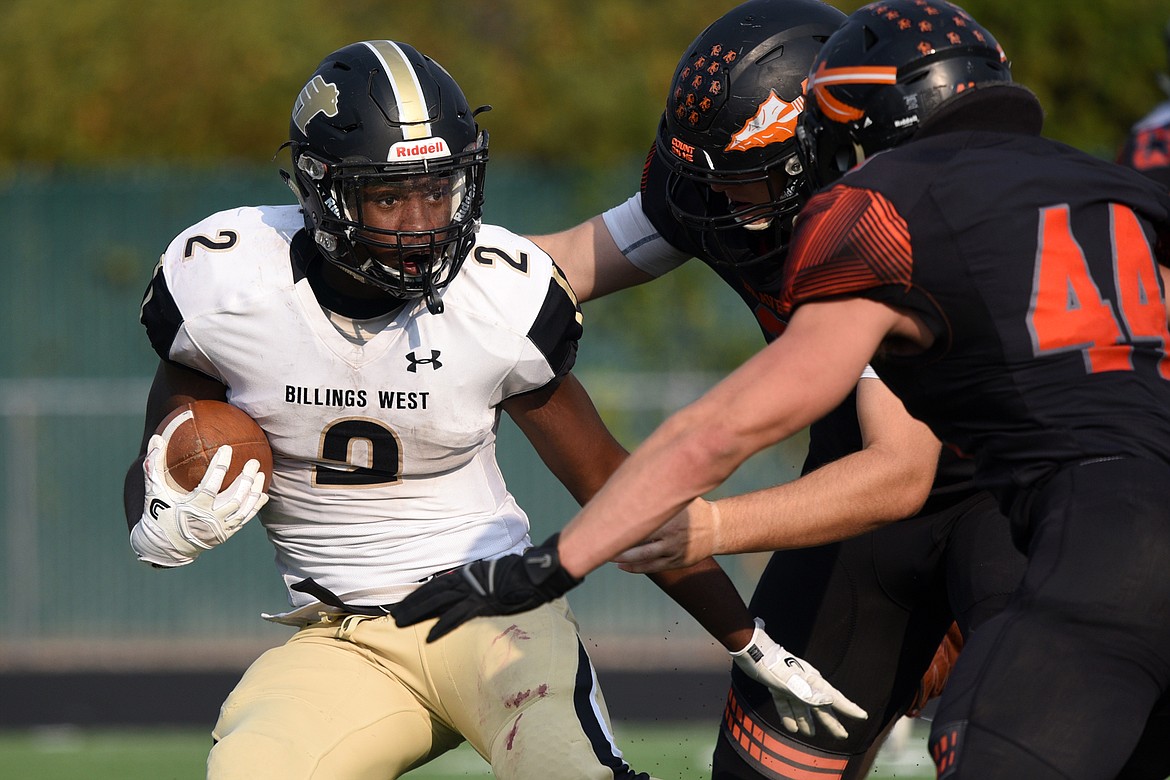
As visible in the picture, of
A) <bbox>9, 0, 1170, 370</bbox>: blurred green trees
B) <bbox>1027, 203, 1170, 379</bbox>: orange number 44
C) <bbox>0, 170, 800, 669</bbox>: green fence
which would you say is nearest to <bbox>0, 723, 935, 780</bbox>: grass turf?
<bbox>0, 170, 800, 669</bbox>: green fence

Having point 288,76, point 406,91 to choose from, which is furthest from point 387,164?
point 288,76

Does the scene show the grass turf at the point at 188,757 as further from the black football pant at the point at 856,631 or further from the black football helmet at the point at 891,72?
the black football helmet at the point at 891,72

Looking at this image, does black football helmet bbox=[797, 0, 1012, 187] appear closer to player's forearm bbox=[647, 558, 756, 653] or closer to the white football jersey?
the white football jersey

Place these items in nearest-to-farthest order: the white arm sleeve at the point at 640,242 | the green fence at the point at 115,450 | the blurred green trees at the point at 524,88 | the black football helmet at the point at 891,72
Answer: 1. the black football helmet at the point at 891,72
2. the white arm sleeve at the point at 640,242
3. the green fence at the point at 115,450
4. the blurred green trees at the point at 524,88

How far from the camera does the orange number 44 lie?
2357 mm

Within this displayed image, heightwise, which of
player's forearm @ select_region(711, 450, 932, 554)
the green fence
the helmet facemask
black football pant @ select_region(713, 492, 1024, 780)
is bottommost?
the green fence

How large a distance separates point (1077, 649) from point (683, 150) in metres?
1.65

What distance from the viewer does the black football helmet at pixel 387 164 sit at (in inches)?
123

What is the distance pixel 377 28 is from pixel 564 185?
18.6 feet

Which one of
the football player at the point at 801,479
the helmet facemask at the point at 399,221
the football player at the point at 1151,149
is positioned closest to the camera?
the helmet facemask at the point at 399,221

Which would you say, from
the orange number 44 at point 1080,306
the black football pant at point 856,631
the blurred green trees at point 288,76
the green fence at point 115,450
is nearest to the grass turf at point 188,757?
the black football pant at point 856,631

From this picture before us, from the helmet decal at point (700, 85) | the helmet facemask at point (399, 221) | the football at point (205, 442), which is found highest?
the helmet decal at point (700, 85)

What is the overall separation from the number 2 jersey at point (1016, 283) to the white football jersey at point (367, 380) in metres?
0.94

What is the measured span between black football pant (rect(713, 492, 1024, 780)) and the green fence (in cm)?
615
